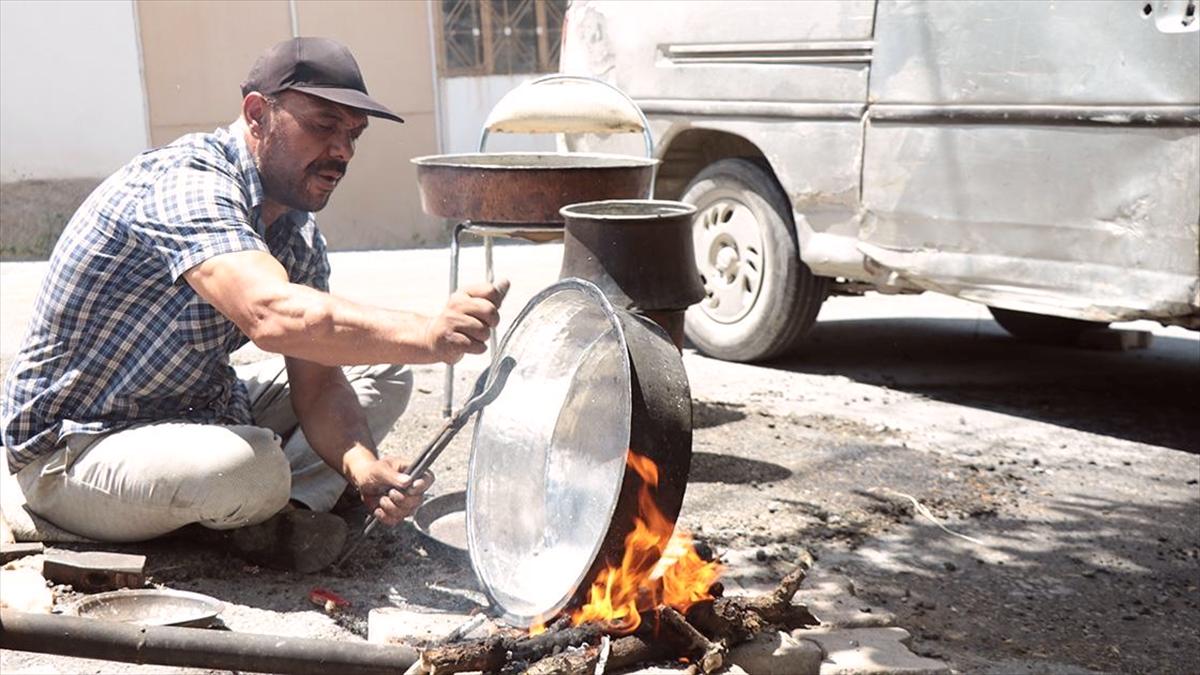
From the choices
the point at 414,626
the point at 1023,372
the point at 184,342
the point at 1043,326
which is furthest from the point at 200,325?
the point at 1043,326

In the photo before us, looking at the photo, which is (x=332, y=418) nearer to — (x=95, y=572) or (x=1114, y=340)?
(x=95, y=572)

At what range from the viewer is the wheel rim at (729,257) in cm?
680

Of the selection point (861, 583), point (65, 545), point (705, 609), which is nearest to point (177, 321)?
point (65, 545)

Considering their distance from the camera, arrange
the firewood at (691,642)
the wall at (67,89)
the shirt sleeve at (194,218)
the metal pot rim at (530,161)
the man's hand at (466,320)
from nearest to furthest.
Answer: the firewood at (691,642)
the man's hand at (466,320)
the shirt sleeve at (194,218)
the metal pot rim at (530,161)
the wall at (67,89)

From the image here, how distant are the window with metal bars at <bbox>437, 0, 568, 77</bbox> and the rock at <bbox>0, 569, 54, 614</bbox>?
892 cm

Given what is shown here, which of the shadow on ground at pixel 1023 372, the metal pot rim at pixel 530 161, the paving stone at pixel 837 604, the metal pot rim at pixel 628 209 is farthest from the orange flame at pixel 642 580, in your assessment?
the shadow on ground at pixel 1023 372

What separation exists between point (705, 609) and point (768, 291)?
3.85 meters

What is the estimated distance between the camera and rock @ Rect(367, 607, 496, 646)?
3.17 metres

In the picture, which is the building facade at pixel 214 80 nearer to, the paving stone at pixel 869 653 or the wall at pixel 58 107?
the wall at pixel 58 107

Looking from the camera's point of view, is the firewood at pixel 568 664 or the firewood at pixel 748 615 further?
the firewood at pixel 748 615

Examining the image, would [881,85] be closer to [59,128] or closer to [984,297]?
[984,297]

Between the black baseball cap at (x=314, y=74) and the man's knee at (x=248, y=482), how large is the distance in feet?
3.12

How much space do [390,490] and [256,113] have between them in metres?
1.07

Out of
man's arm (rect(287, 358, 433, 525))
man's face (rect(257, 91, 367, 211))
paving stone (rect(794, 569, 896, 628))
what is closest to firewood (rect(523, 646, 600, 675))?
paving stone (rect(794, 569, 896, 628))
